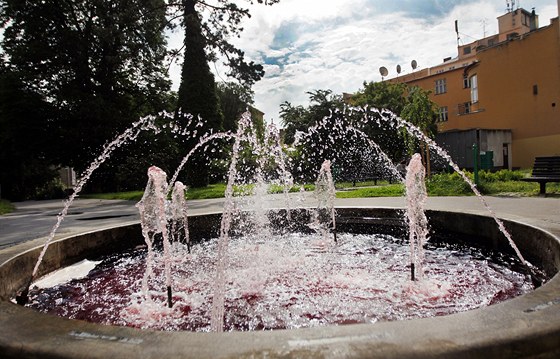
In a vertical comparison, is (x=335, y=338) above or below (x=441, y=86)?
below

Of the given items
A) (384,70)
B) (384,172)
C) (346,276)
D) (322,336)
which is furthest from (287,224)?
(384,70)

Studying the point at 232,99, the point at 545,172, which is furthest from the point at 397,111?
the point at 232,99

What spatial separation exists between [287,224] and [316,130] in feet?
54.3

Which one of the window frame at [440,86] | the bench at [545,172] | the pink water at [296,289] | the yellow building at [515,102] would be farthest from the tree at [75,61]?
the window frame at [440,86]

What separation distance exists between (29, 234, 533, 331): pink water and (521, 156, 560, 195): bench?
616 cm

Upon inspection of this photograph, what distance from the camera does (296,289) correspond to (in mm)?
3211

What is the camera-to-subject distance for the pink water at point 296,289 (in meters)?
2.63

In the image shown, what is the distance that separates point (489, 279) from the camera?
10.8 feet

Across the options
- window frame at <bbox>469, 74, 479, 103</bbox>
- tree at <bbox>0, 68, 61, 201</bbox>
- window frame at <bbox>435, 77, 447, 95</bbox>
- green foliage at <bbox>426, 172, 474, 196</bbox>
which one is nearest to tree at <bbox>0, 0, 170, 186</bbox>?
tree at <bbox>0, 68, 61, 201</bbox>

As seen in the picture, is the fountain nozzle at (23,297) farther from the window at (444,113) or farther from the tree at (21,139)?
the window at (444,113)

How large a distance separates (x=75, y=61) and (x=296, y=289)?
2372 cm

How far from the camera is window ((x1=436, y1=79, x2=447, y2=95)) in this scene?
35.3 metres

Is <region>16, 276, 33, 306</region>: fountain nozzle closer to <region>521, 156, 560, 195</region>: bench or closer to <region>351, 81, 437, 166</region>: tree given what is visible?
<region>521, 156, 560, 195</region>: bench

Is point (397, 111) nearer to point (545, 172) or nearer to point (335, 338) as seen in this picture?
point (545, 172)
